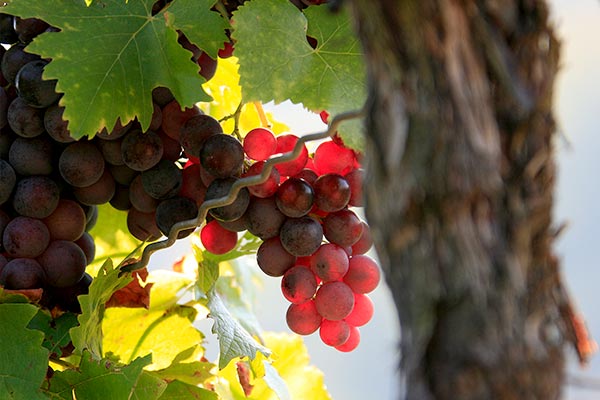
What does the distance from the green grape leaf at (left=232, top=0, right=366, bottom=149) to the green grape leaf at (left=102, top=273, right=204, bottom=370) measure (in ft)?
1.01

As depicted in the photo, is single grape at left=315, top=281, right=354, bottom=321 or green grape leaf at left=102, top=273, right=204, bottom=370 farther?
green grape leaf at left=102, top=273, right=204, bottom=370

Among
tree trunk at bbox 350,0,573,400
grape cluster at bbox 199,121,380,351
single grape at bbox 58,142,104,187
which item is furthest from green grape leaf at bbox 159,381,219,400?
tree trunk at bbox 350,0,573,400

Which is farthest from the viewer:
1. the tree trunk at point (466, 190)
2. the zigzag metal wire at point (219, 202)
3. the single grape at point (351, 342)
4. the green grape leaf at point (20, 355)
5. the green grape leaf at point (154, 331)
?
the green grape leaf at point (154, 331)

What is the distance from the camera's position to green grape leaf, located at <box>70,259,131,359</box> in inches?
29.7

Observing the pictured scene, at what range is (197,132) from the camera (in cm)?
75

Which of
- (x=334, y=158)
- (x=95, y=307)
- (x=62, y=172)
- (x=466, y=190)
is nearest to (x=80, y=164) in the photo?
(x=62, y=172)

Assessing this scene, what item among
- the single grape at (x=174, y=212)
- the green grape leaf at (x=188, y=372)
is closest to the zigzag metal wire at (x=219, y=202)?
the single grape at (x=174, y=212)

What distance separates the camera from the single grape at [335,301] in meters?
0.77

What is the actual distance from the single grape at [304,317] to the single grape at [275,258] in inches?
1.6

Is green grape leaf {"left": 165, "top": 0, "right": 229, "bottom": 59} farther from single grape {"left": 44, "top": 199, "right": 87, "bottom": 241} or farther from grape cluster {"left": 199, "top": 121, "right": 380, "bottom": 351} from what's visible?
single grape {"left": 44, "top": 199, "right": 87, "bottom": 241}

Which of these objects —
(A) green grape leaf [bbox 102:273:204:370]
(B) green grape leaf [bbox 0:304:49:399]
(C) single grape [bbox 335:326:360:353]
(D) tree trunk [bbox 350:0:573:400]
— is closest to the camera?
(D) tree trunk [bbox 350:0:573:400]

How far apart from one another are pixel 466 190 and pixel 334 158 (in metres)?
0.51

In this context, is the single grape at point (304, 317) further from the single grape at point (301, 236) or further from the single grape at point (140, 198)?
the single grape at point (140, 198)

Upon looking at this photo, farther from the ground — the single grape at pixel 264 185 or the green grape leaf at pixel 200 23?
the green grape leaf at pixel 200 23
